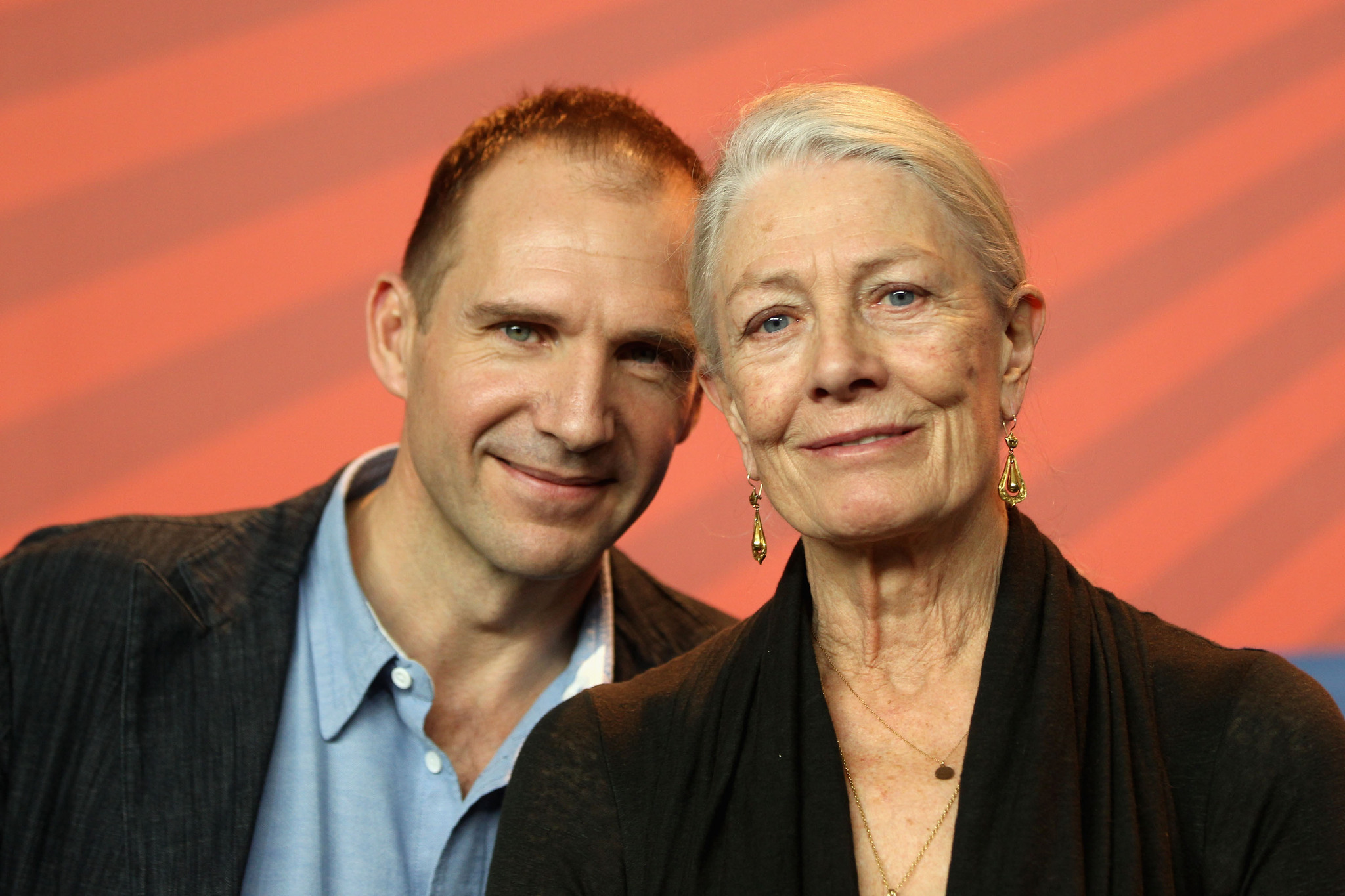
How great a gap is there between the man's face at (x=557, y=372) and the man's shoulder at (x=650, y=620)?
21cm

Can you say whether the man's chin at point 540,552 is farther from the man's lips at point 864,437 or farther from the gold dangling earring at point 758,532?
the man's lips at point 864,437

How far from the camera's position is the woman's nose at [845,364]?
1.61m

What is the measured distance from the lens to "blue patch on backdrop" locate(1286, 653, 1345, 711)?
273 centimetres

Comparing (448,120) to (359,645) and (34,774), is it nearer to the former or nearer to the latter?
(359,645)

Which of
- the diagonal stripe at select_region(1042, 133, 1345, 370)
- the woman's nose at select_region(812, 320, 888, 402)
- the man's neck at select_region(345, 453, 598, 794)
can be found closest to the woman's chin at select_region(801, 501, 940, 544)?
the woman's nose at select_region(812, 320, 888, 402)

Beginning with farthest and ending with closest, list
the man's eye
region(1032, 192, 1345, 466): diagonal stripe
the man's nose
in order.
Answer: region(1032, 192, 1345, 466): diagonal stripe < the man's eye < the man's nose

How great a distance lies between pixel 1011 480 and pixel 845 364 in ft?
1.12

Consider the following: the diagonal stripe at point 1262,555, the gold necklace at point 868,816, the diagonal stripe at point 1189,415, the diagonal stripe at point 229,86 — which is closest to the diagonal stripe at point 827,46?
the diagonal stripe at point 229,86

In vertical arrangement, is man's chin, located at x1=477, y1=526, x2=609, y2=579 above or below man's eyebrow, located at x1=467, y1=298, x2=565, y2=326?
below

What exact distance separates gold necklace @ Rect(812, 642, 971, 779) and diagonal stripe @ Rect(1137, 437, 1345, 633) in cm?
205

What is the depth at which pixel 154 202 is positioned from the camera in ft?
11.1

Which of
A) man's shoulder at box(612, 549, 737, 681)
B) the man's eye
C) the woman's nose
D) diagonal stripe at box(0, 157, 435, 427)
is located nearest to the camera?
the woman's nose

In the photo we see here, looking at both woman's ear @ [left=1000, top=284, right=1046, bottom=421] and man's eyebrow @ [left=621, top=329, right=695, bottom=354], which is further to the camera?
man's eyebrow @ [left=621, top=329, right=695, bottom=354]

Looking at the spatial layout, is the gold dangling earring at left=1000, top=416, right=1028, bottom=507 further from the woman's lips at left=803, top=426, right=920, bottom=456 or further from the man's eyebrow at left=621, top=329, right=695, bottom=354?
the man's eyebrow at left=621, top=329, right=695, bottom=354
